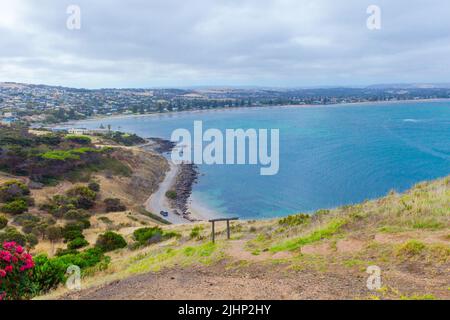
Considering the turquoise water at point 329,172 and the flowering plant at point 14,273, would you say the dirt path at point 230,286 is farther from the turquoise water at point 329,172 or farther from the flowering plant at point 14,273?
the turquoise water at point 329,172

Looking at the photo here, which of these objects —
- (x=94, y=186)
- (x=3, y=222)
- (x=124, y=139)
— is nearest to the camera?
(x=3, y=222)

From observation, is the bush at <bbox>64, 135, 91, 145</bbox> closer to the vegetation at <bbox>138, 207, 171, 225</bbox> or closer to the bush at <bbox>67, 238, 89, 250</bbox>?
the vegetation at <bbox>138, 207, 171, 225</bbox>

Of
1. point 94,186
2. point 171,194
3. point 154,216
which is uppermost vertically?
point 94,186

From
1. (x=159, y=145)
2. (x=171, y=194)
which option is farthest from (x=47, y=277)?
(x=159, y=145)

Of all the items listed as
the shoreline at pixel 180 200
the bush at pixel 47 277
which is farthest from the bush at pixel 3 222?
the bush at pixel 47 277

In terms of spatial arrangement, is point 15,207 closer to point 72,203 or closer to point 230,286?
point 72,203

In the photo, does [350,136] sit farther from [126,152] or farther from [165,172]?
[126,152]
